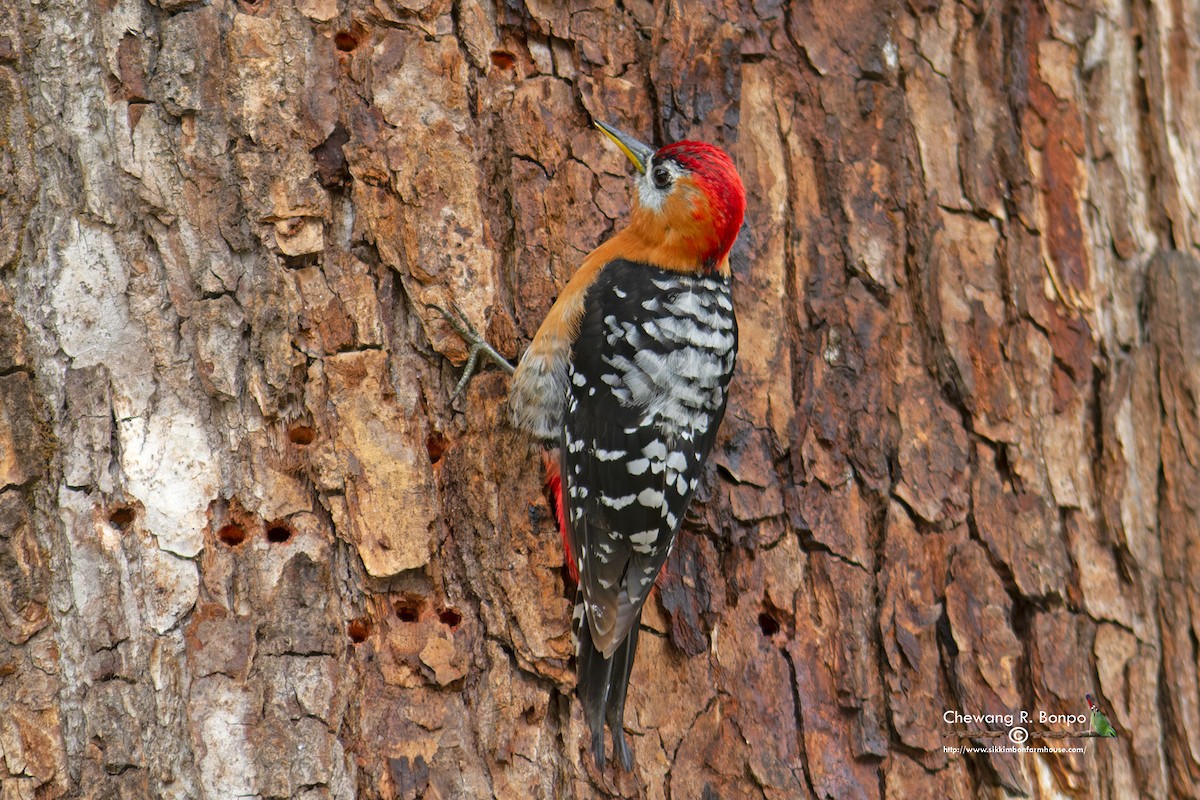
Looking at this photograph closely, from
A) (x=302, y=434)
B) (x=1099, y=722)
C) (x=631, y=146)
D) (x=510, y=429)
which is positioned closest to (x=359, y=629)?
(x=302, y=434)

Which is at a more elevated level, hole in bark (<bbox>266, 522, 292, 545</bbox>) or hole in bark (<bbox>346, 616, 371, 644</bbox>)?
hole in bark (<bbox>266, 522, 292, 545</bbox>)

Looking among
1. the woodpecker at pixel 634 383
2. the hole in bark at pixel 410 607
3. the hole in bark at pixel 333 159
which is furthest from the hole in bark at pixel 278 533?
the hole in bark at pixel 333 159

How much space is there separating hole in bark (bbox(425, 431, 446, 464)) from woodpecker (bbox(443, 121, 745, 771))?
0.91 ft

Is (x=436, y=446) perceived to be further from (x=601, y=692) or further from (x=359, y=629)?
(x=601, y=692)

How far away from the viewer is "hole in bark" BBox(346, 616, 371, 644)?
261 centimetres

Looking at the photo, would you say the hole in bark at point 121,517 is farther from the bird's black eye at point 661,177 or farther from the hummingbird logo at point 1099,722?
the hummingbird logo at point 1099,722

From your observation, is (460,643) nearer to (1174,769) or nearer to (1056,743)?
(1056,743)

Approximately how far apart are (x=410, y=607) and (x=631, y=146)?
5.06 ft

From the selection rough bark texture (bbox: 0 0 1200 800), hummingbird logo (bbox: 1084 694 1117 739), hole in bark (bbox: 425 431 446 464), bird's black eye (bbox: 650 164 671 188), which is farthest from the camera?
bird's black eye (bbox: 650 164 671 188)

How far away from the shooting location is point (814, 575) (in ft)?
9.71

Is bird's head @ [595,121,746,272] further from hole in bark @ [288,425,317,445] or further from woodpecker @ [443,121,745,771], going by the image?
hole in bark @ [288,425,317,445]

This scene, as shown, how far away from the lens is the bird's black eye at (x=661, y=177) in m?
→ 3.31

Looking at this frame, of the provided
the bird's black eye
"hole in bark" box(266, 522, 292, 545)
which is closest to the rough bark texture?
"hole in bark" box(266, 522, 292, 545)

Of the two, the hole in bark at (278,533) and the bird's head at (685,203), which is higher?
the bird's head at (685,203)
